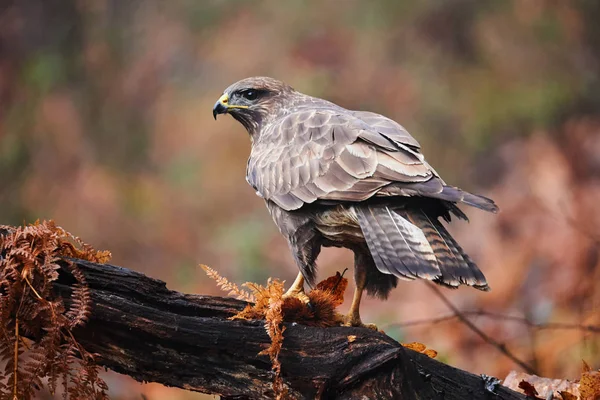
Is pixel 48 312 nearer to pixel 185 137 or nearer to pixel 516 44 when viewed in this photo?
pixel 185 137

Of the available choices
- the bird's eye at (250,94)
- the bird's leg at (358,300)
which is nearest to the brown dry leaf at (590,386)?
the bird's leg at (358,300)

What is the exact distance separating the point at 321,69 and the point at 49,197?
315cm

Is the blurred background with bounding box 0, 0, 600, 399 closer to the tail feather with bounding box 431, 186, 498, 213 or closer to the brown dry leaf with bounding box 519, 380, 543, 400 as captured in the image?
the brown dry leaf with bounding box 519, 380, 543, 400

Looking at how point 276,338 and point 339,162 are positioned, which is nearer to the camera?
point 276,338

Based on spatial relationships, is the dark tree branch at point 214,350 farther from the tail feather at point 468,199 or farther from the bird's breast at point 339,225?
the tail feather at point 468,199

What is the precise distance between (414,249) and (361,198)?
1.14 feet

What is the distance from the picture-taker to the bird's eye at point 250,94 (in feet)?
12.3

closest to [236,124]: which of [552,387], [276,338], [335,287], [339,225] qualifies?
[335,287]

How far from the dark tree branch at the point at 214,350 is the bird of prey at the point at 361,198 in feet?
1.12

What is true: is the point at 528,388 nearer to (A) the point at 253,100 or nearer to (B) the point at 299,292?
(B) the point at 299,292

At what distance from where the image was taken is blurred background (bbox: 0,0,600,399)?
6.55 meters

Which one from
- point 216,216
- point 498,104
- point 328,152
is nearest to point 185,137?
point 216,216

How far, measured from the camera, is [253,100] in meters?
3.74

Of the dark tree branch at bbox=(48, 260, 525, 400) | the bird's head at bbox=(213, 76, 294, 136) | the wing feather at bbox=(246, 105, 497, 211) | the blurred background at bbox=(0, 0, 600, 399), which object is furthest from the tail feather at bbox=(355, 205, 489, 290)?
the blurred background at bbox=(0, 0, 600, 399)
